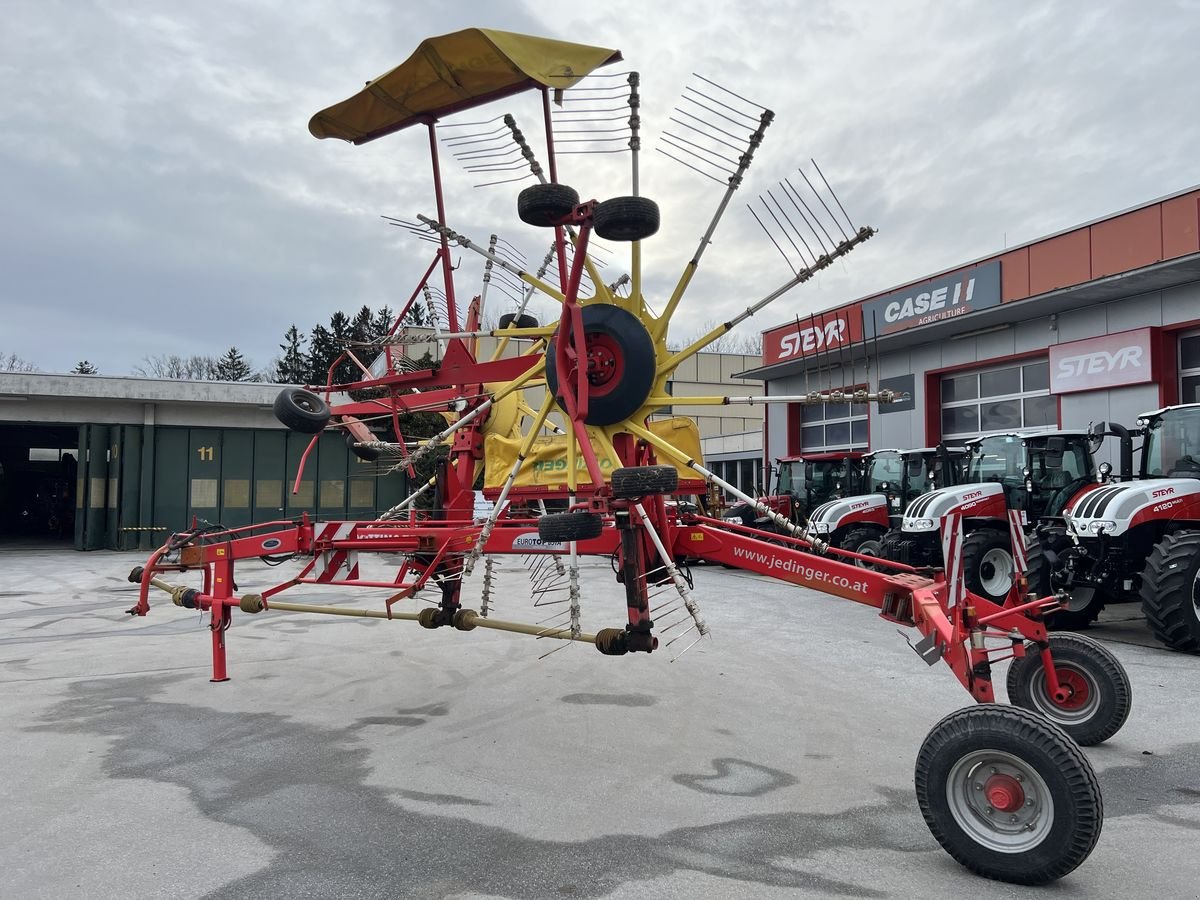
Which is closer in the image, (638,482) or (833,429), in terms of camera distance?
(638,482)

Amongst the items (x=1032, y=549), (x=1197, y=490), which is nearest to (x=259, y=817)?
(x=1032, y=549)

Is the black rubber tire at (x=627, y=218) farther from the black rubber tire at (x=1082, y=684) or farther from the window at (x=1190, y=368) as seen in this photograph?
the window at (x=1190, y=368)

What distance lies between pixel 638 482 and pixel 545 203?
1714 mm

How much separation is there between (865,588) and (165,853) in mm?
3951

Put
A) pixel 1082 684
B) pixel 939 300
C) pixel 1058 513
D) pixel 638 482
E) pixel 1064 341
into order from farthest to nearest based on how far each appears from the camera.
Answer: pixel 939 300 < pixel 1064 341 < pixel 1058 513 < pixel 1082 684 < pixel 638 482

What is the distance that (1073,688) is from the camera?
5.87 m

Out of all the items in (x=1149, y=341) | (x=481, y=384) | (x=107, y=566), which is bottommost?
(x=107, y=566)

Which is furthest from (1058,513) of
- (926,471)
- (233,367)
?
(233,367)

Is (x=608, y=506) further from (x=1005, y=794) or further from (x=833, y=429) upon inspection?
(x=833, y=429)

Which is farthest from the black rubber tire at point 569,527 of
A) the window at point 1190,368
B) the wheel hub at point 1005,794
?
the window at point 1190,368

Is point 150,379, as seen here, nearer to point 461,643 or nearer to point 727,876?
point 461,643

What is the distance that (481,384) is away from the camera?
23.2ft

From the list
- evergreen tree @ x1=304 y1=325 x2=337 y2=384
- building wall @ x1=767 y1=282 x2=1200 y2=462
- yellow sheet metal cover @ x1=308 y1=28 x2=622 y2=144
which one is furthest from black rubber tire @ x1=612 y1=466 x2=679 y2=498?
evergreen tree @ x1=304 y1=325 x2=337 y2=384

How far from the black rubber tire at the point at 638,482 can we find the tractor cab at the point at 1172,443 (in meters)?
9.13
